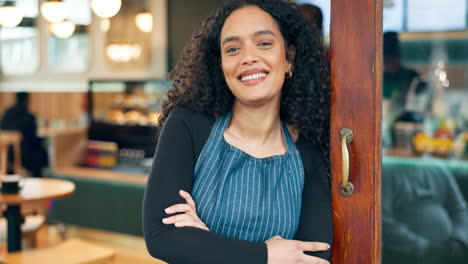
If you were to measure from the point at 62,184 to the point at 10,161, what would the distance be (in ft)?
11.4

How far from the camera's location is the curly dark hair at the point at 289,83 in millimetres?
1723

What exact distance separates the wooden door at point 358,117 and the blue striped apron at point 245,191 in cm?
16

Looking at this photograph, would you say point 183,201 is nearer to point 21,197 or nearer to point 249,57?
point 249,57

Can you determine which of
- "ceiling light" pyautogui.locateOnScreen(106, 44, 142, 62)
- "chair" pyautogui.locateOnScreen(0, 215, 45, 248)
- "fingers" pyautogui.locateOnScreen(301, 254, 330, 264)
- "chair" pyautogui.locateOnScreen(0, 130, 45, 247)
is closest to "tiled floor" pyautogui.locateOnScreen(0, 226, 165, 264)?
"chair" pyautogui.locateOnScreen(0, 130, 45, 247)

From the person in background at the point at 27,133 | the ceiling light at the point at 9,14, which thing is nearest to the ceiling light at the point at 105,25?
the ceiling light at the point at 9,14

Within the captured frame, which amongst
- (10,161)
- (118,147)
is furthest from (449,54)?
(10,161)

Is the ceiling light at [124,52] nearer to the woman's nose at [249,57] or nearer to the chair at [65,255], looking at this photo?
the chair at [65,255]

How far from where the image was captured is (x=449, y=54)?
3551 millimetres

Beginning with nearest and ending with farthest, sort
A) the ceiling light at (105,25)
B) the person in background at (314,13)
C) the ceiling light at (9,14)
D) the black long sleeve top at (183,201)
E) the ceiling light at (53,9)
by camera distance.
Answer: the black long sleeve top at (183,201) → the person in background at (314,13) → the ceiling light at (53,9) → the ceiling light at (9,14) → the ceiling light at (105,25)

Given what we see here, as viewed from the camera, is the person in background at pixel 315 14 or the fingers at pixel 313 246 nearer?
the fingers at pixel 313 246

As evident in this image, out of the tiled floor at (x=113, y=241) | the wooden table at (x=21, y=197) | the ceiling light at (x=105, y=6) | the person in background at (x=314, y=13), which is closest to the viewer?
the person in background at (x=314, y=13)

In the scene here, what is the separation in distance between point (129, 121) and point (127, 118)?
0.10m

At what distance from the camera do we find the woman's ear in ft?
5.67

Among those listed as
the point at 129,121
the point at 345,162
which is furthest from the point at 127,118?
the point at 345,162
